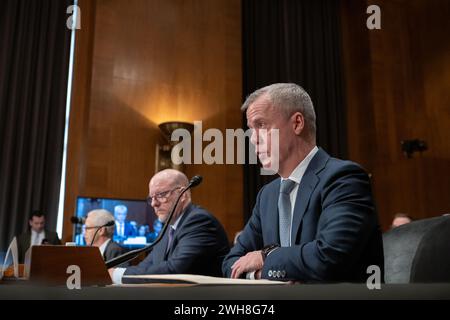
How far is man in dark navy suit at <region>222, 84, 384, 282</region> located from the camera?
1250 millimetres

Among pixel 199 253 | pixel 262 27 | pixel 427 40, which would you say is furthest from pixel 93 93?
pixel 427 40

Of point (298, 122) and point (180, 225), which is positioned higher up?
point (298, 122)

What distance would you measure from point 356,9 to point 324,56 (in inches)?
38.4

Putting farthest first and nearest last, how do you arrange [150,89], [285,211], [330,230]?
[150,89] < [285,211] < [330,230]

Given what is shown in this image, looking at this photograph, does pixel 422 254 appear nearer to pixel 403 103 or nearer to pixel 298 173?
pixel 298 173

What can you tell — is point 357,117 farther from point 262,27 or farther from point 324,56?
point 262,27

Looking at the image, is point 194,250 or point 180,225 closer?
point 194,250

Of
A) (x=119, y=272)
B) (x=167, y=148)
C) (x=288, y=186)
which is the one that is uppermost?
(x=167, y=148)

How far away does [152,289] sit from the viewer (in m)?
0.42

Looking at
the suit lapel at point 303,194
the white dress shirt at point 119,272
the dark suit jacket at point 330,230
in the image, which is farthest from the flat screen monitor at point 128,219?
the suit lapel at point 303,194

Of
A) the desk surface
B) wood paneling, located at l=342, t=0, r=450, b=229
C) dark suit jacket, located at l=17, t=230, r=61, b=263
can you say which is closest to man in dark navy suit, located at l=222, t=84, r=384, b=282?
the desk surface

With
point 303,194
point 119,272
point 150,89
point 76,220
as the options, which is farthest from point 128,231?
point 303,194

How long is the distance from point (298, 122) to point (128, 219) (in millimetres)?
4381

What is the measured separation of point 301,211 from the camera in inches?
57.0
